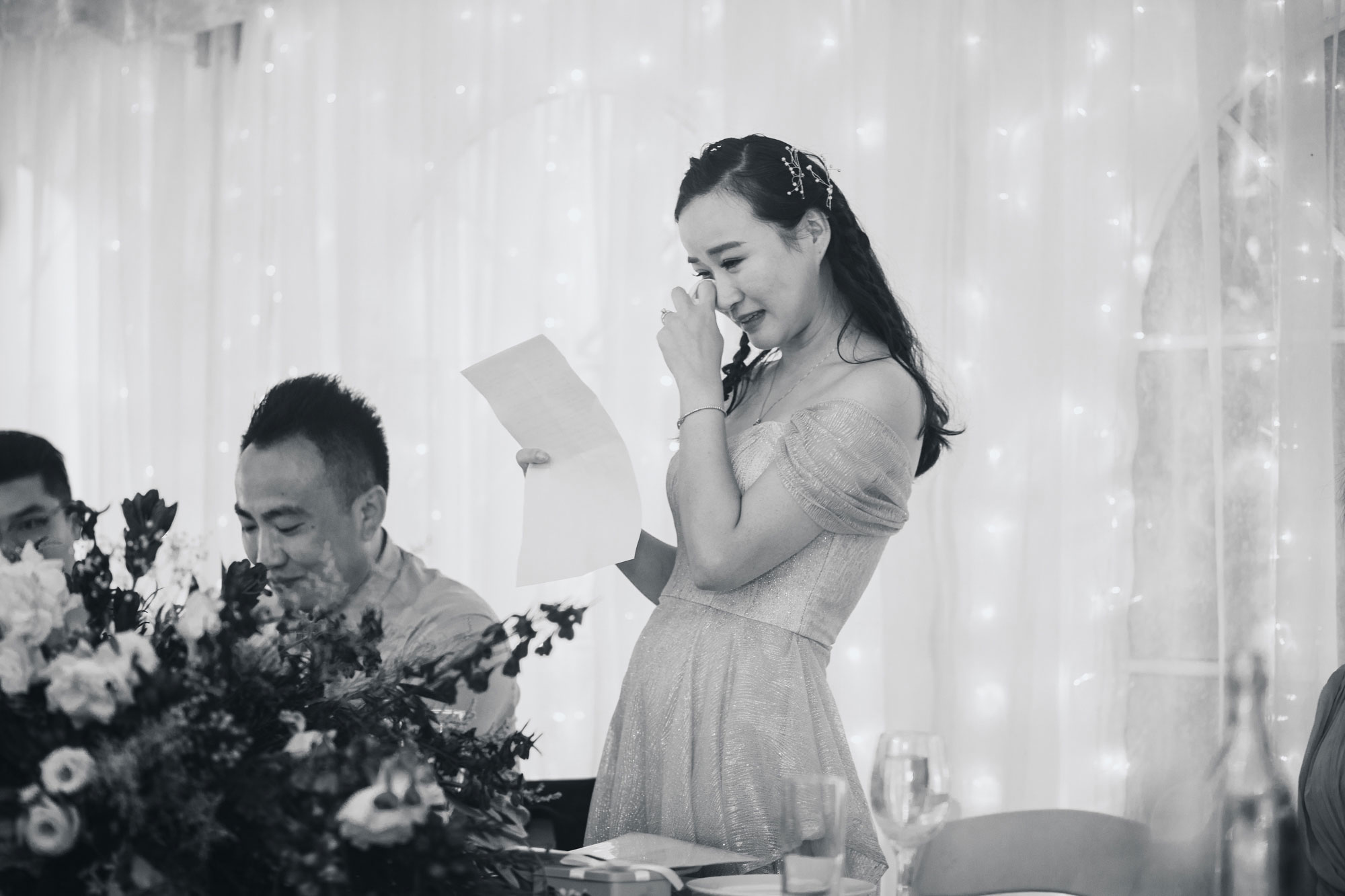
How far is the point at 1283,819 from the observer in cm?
267

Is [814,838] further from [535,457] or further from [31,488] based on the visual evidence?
[31,488]

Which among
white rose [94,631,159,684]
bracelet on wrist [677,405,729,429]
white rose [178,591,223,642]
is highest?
bracelet on wrist [677,405,729,429]

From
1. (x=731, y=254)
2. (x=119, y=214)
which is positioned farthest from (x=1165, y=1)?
(x=119, y=214)

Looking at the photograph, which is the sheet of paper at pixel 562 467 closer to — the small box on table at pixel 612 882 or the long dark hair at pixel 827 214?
the long dark hair at pixel 827 214

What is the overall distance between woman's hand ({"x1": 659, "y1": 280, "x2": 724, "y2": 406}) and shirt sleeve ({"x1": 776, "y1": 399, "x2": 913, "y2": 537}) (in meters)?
0.13

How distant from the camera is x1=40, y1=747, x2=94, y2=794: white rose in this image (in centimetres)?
77

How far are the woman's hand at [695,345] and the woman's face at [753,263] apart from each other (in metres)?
0.03

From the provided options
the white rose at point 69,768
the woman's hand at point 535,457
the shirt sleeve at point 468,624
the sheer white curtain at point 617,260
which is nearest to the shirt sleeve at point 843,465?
the woman's hand at point 535,457

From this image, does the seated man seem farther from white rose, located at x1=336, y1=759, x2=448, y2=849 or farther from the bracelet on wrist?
white rose, located at x1=336, y1=759, x2=448, y2=849

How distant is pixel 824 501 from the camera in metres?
1.73

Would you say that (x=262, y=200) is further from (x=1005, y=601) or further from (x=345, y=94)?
(x=1005, y=601)

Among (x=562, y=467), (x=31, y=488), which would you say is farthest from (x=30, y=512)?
(x=562, y=467)

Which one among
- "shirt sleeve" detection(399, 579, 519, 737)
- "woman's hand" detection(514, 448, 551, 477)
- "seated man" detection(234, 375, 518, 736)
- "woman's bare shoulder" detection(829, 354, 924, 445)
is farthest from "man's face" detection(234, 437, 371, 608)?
"woman's bare shoulder" detection(829, 354, 924, 445)

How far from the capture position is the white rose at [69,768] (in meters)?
0.77
